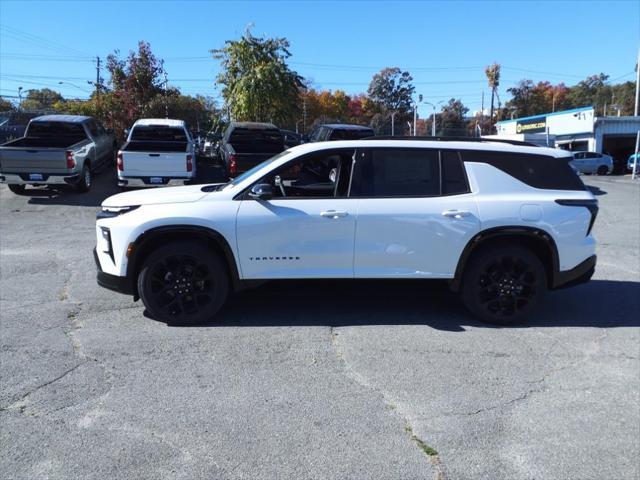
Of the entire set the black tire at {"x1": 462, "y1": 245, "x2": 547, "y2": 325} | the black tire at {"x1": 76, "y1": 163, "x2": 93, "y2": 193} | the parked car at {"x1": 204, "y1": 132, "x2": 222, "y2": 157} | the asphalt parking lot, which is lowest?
the asphalt parking lot

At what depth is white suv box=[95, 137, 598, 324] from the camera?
550 centimetres

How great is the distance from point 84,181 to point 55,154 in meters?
1.71

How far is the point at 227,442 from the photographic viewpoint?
11.5 feet

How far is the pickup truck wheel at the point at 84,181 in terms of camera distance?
15492 mm

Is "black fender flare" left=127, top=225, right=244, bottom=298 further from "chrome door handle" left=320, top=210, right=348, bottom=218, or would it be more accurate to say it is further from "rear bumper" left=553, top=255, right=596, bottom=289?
"rear bumper" left=553, top=255, right=596, bottom=289

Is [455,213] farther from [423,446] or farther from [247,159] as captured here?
[247,159]

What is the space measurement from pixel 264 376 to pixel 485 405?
1.69 metres

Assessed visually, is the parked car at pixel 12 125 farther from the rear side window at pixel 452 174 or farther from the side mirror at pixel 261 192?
the rear side window at pixel 452 174

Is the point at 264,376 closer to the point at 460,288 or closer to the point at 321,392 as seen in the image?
the point at 321,392

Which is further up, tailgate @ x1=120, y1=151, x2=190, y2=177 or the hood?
tailgate @ x1=120, y1=151, x2=190, y2=177

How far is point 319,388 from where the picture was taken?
169 inches

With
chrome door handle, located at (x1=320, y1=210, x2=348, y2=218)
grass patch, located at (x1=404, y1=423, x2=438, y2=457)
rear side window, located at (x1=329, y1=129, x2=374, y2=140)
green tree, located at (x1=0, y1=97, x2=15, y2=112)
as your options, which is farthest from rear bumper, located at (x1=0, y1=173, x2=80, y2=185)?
green tree, located at (x1=0, y1=97, x2=15, y2=112)

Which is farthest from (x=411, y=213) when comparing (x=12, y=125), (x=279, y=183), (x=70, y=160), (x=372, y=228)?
(x=12, y=125)

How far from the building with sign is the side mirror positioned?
40068 mm
